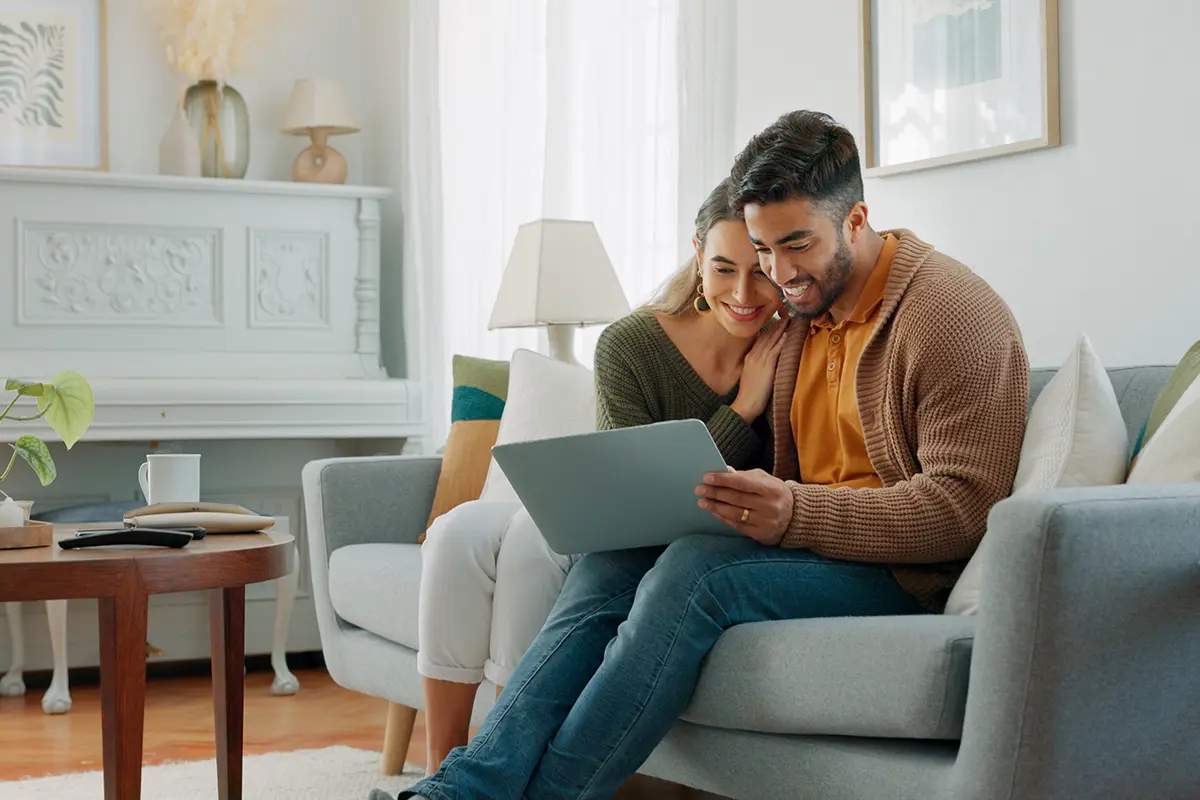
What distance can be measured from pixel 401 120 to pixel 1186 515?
314 cm

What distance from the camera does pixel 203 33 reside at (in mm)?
4105

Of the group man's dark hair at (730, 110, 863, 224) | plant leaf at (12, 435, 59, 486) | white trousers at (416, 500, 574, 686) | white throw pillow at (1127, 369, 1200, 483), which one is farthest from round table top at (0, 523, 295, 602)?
white throw pillow at (1127, 369, 1200, 483)

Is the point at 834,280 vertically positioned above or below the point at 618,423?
above

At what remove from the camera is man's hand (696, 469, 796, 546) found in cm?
180

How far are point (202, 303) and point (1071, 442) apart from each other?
113 inches

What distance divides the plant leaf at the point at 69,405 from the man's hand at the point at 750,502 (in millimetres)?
955

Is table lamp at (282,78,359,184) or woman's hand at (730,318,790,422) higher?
table lamp at (282,78,359,184)

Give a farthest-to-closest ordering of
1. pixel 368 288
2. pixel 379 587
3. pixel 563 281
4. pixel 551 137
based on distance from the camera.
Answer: pixel 368 288, pixel 551 137, pixel 563 281, pixel 379 587

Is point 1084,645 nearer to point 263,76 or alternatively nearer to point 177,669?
point 177,669

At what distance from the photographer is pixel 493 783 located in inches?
68.4

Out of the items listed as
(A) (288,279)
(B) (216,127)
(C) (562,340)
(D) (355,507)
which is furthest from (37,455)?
(B) (216,127)

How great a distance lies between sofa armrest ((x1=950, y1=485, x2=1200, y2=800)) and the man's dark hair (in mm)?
663

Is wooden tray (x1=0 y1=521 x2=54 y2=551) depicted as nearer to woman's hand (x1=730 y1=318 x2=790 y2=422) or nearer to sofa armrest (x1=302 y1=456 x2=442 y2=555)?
sofa armrest (x1=302 y1=456 x2=442 y2=555)

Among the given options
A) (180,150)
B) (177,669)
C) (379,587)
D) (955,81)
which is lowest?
(177,669)
